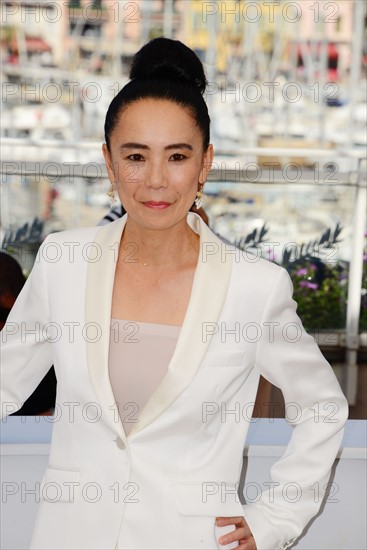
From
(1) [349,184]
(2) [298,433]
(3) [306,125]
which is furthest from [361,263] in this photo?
(3) [306,125]

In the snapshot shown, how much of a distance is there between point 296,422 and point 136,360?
333 mm

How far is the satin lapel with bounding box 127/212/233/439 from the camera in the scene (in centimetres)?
168

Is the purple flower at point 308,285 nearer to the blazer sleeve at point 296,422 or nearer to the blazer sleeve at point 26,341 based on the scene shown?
the blazer sleeve at point 296,422

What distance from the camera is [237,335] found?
1.73 meters

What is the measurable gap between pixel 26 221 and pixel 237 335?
3.41m

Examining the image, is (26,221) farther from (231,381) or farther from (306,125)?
(306,125)

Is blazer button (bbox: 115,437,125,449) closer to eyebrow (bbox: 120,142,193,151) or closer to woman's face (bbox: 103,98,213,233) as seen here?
woman's face (bbox: 103,98,213,233)

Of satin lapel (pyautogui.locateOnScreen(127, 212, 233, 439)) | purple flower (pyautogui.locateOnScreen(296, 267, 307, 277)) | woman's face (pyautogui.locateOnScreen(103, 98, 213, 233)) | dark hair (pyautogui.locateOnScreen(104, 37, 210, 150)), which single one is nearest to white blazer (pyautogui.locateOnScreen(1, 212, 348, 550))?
satin lapel (pyautogui.locateOnScreen(127, 212, 233, 439))

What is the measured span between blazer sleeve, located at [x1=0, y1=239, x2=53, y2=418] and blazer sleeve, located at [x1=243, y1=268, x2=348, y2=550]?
0.40 metres

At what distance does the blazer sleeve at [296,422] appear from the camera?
177 cm

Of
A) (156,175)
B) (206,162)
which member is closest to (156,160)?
(156,175)

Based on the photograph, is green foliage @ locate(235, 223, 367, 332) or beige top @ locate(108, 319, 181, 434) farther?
green foliage @ locate(235, 223, 367, 332)

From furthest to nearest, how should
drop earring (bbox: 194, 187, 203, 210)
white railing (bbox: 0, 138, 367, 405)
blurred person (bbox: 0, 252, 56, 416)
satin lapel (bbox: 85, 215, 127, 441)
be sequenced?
white railing (bbox: 0, 138, 367, 405)
blurred person (bbox: 0, 252, 56, 416)
drop earring (bbox: 194, 187, 203, 210)
satin lapel (bbox: 85, 215, 127, 441)

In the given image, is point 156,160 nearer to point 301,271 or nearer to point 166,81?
point 166,81
